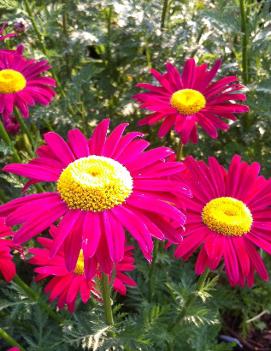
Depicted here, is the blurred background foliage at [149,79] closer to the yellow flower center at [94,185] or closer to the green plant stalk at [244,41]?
the green plant stalk at [244,41]

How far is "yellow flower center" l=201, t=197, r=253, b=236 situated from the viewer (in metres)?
1.49

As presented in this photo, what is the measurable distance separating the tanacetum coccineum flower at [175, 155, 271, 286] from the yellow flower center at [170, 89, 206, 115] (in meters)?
0.34

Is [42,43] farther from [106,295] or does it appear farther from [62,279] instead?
[106,295]

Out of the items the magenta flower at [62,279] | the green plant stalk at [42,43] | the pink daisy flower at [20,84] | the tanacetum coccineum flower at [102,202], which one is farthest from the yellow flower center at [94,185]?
the green plant stalk at [42,43]

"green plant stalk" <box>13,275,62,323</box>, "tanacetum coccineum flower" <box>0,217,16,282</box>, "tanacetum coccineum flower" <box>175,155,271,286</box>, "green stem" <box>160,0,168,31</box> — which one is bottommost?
"green plant stalk" <box>13,275,62,323</box>

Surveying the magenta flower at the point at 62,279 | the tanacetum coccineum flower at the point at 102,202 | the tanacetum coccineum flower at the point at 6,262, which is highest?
the tanacetum coccineum flower at the point at 102,202

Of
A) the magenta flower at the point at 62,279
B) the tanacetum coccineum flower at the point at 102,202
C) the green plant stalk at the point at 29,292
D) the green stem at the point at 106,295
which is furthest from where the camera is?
the green plant stalk at the point at 29,292

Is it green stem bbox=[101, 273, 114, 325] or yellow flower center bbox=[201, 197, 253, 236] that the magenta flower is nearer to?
green stem bbox=[101, 273, 114, 325]

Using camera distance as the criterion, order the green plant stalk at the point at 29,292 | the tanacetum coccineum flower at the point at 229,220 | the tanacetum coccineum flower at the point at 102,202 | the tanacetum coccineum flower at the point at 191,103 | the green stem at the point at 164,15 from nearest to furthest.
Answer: the tanacetum coccineum flower at the point at 102,202 → the tanacetum coccineum flower at the point at 229,220 → the green plant stalk at the point at 29,292 → the tanacetum coccineum flower at the point at 191,103 → the green stem at the point at 164,15

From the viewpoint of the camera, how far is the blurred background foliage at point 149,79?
7.08 feet

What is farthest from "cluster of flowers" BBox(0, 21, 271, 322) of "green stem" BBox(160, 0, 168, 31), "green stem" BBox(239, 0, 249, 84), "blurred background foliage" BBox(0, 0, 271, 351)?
"green stem" BBox(160, 0, 168, 31)

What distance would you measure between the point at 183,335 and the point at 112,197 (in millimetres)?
997

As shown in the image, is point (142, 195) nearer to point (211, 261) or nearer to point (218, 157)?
point (211, 261)

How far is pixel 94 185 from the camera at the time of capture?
1227 millimetres
